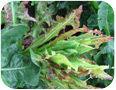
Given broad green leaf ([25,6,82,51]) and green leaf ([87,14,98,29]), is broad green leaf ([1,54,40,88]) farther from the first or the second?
green leaf ([87,14,98,29])

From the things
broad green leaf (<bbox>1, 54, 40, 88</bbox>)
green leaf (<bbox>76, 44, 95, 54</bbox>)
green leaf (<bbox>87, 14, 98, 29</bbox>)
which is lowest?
broad green leaf (<bbox>1, 54, 40, 88</bbox>)

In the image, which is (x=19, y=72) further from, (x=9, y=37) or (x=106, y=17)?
(x=106, y=17)

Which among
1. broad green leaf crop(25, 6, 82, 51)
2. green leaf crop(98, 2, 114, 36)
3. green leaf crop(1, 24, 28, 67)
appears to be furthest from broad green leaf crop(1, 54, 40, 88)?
green leaf crop(98, 2, 114, 36)

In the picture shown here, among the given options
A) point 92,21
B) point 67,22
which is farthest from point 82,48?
point 92,21

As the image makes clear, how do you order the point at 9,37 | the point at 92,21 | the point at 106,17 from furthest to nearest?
the point at 92,21 < the point at 106,17 < the point at 9,37

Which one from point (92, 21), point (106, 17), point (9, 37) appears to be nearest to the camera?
point (9, 37)

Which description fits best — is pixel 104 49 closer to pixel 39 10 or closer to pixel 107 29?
pixel 107 29

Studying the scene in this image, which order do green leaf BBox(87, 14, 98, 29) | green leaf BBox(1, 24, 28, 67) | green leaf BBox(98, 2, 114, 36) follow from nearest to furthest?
green leaf BBox(1, 24, 28, 67), green leaf BBox(98, 2, 114, 36), green leaf BBox(87, 14, 98, 29)

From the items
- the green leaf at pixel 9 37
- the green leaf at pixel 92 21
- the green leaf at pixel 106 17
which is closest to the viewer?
the green leaf at pixel 9 37

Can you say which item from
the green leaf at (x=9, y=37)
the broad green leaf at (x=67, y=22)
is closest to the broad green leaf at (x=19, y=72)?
the green leaf at (x=9, y=37)

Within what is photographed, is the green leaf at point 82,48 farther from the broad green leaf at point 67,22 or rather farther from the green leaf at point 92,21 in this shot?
the green leaf at point 92,21
